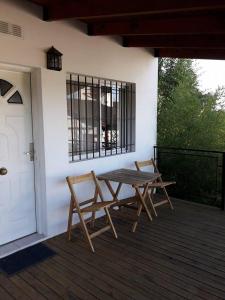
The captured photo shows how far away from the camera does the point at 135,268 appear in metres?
2.62

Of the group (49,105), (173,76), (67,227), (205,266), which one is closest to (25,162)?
(49,105)

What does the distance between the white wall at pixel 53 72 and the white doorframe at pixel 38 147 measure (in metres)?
0.01

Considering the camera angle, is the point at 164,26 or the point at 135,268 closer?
the point at 135,268

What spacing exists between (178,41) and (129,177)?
2.06 meters

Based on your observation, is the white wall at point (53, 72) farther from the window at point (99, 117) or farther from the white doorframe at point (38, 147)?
the window at point (99, 117)

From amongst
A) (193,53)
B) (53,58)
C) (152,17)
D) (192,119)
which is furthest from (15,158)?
(192,119)

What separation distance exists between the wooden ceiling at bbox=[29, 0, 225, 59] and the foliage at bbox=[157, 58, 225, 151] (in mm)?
1543

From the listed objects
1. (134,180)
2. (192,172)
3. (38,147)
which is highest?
(38,147)

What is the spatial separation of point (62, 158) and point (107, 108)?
49.8 inches

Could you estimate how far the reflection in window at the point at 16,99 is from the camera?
9.78 ft

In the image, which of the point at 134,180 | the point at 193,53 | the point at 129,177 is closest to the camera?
the point at 134,180

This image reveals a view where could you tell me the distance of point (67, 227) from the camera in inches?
136

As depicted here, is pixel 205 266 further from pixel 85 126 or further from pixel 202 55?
pixel 202 55

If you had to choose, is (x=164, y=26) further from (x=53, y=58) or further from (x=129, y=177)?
(x=129, y=177)
